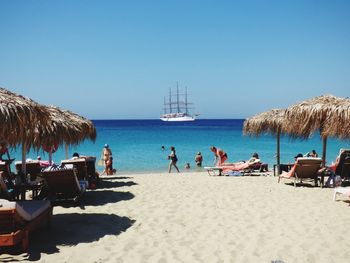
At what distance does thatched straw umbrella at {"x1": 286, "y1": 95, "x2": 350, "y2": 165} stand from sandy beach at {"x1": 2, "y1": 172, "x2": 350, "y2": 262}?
152cm

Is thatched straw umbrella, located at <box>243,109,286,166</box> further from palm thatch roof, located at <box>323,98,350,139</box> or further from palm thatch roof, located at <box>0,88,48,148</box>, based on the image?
palm thatch roof, located at <box>0,88,48,148</box>

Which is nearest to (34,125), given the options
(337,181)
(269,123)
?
(337,181)

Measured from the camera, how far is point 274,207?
21.8 feet

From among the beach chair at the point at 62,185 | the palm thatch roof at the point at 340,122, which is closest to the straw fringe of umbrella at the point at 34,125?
the beach chair at the point at 62,185

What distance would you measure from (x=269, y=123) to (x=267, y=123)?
9cm

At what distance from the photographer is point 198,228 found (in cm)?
531

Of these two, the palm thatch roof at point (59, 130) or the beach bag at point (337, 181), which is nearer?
the palm thatch roof at point (59, 130)

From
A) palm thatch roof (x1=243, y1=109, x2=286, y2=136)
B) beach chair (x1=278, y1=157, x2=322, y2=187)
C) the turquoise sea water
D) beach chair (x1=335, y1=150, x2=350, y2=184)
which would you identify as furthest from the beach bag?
palm thatch roof (x1=243, y1=109, x2=286, y2=136)

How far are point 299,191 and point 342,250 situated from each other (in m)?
4.03

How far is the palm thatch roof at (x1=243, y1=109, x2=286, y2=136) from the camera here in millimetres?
12305

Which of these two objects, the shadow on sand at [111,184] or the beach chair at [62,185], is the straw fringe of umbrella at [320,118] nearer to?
the shadow on sand at [111,184]

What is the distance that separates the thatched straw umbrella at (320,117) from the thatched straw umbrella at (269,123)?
2.36m

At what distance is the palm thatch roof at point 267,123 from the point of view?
484 inches

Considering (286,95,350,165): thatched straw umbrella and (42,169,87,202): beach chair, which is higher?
(286,95,350,165): thatched straw umbrella
